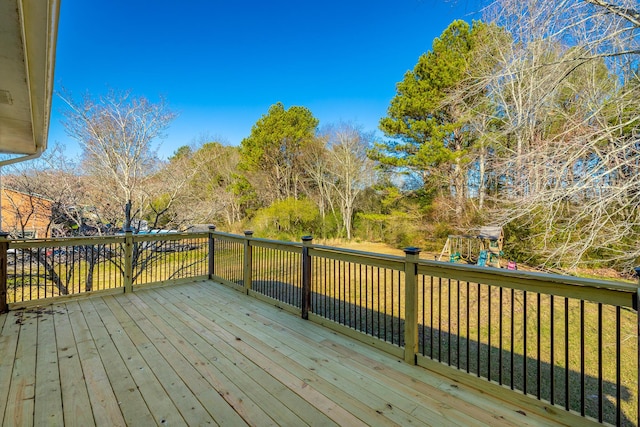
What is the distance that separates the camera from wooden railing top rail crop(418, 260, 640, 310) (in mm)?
1522

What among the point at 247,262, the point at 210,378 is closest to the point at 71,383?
the point at 210,378

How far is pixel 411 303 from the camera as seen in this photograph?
242 cm

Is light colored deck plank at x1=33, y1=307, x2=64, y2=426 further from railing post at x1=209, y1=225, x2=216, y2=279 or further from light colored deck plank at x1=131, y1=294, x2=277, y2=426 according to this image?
railing post at x1=209, y1=225, x2=216, y2=279

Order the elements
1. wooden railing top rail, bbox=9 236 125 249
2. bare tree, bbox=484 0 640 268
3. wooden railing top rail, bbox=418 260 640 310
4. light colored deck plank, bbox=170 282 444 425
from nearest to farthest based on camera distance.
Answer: wooden railing top rail, bbox=418 260 640 310
light colored deck plank, bbox=170 282 444 425
wooden railing top rail, bbox=9 236 125 249
bare tree, bbox=484 0 640 268

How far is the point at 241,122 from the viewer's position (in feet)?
64.7

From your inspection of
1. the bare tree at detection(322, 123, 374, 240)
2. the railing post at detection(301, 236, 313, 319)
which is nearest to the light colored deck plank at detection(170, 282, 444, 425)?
the railing post at detection(301, 236, 313, 319)

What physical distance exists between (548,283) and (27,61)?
3351mm

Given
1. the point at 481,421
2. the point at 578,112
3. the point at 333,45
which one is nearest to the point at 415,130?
the point at 333,45

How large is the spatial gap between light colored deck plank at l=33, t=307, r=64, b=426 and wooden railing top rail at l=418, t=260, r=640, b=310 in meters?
2.62

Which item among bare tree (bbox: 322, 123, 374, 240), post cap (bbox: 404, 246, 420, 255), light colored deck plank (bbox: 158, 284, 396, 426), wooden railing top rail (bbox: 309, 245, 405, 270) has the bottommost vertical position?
light colored deck plank (bbox: 158, 284, 396, 426)

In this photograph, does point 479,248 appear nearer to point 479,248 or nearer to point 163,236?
point 479,248

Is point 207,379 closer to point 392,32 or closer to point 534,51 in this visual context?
point 534,51

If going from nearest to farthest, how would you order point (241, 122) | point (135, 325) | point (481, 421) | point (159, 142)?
point (481, 421) → point (135, 325) → point (159, 142) → point (241, 122)

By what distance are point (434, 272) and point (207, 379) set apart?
189 centimetres
